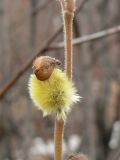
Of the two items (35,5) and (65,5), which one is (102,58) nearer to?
(35,5)

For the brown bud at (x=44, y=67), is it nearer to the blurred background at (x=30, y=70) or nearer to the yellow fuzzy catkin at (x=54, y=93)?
the yellow fuzzy catkin at (x=54, y=93)

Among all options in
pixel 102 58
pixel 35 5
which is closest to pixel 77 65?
pixel 35 5

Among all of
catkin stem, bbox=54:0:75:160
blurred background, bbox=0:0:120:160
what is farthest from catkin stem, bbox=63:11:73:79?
blurred background, bbox=0:0:120:160

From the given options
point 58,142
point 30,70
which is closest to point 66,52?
point 58,142

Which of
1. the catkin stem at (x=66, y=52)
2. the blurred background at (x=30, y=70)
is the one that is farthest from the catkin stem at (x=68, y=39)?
the blurred background at (x=30, y=70)

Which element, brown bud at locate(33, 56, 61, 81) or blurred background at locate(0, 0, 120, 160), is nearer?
brown bud at locate(33, 56, 61, 81)

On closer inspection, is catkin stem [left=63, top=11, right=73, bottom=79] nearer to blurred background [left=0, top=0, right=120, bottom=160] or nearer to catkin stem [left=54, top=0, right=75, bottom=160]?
catkin stem [left=54, top=0, right=75, bottom=160]
